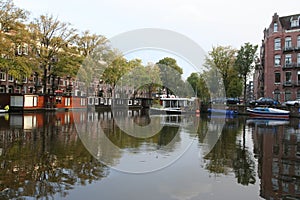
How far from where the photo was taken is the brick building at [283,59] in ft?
160

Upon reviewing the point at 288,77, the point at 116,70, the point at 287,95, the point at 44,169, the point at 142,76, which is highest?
the point at 116,70

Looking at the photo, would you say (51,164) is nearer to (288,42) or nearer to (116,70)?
(116,70)

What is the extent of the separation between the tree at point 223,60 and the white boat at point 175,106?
7534 millimetres

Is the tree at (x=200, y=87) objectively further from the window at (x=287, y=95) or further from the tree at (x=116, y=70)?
the window at (x=287, y=95)

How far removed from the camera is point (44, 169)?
802 cm

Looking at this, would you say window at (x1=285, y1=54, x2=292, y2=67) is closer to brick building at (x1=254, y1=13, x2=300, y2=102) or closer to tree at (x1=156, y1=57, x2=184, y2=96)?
brick building at (x1=254, y1=13, x2=300, y2=102)

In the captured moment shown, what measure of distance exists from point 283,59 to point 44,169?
51.1 metres

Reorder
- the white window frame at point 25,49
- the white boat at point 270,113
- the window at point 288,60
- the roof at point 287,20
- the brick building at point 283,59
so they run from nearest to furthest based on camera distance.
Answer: the white boat at point 270,113, the white window frame at point 25,49, the brick building at point 283,59, the window at point 288,60, the roof at point 287,20

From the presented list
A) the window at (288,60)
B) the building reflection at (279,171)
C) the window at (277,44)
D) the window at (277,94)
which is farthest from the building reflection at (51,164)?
the window at (277,44)

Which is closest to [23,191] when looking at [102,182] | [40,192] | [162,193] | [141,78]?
[40,192]

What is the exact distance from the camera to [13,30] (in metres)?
34.2

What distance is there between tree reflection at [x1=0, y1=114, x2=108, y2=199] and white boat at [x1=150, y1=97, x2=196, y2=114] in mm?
31681

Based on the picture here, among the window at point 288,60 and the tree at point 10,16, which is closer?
the tree at point 10,16

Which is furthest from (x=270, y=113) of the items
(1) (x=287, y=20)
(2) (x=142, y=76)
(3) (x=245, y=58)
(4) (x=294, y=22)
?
(2) (x=142, y=76)
